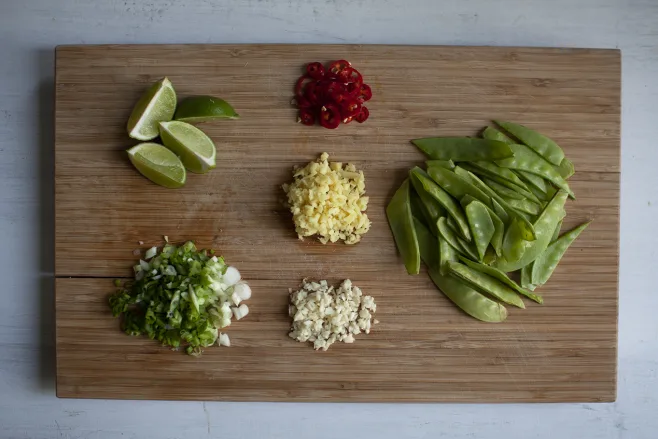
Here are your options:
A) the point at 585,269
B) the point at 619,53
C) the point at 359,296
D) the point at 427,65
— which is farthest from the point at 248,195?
the point at 619,53

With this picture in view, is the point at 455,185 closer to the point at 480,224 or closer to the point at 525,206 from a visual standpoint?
the point at 480,224

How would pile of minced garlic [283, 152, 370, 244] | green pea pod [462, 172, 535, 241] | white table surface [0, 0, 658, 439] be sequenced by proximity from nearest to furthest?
pile of minced garlic [283, 152, 370, 244] < green pea pod [462, 172, 535, 241] < white table surface [0, 0, 658, 439]

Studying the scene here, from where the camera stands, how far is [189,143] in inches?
97.3

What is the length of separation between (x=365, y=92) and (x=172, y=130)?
0.94 metres

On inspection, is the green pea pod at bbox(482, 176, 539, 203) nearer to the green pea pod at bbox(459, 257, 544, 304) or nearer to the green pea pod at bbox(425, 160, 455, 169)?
the green pea pod at bbox(425, 160, 455, 169)

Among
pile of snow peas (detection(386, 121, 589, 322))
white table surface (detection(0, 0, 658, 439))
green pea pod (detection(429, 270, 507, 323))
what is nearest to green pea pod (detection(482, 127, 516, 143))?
pile of snow peas (detection(386, 121, 589, 322))

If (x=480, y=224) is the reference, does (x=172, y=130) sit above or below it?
above

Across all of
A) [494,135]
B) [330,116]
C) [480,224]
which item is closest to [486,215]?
[480,224]

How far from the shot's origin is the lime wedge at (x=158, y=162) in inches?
98.2

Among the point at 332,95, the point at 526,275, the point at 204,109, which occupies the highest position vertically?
the point at 332,95

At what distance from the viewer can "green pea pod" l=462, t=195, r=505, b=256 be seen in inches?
99.2

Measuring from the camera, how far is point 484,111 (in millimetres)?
2615

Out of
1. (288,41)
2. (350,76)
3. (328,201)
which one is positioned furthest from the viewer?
(288,41)

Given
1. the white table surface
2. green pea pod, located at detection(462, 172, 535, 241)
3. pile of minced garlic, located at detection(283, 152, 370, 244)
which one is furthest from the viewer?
the white table surface
